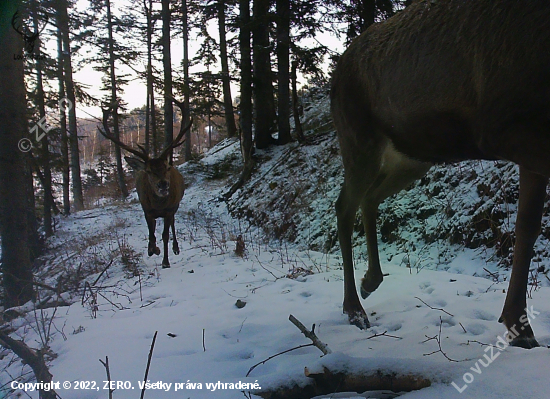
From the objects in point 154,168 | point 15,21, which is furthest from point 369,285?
point 15,21

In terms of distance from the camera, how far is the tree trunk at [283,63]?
13.1 m

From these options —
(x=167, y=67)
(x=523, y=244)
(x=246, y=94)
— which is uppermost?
(x=167, y=67)

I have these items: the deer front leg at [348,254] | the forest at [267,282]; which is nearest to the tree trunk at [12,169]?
the forest at [267,282]

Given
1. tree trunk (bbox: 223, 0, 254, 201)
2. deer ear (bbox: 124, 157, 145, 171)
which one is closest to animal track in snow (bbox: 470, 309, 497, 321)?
deer ear (bbox: 124, 157, 145, 171)

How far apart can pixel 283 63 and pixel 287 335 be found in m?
12.8

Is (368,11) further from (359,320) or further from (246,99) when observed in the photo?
(359,320)

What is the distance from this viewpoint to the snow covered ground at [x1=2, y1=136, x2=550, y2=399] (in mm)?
1546

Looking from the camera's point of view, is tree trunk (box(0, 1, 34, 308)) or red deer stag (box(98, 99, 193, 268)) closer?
tree trunk (box(0, 1, 34, 308))

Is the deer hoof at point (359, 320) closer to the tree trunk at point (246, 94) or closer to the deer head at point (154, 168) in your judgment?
the deer head at point (154, 168)

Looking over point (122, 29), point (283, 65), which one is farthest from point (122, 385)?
point (122, 29)

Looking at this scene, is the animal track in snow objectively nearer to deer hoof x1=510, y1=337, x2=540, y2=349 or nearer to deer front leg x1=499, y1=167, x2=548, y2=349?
deer front leg x1=499, y1=167, x2=548, y2=349

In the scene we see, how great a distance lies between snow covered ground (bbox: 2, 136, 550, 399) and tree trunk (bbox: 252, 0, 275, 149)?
10.4 meters

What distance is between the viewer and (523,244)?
202 cm

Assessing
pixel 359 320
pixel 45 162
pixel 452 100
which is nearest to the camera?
pixel 452 100
